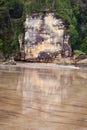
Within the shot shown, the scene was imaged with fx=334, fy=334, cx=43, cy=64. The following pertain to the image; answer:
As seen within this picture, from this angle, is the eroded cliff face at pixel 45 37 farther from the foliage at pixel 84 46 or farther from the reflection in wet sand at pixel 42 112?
the reflection in wet sand at pixel 42 112

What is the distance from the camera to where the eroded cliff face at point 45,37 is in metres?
40.9

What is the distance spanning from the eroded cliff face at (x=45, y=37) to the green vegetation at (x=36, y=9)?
859 mm

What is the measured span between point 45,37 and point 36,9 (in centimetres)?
363

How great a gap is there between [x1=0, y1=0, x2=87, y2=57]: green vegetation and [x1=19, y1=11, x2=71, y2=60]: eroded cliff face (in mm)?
859

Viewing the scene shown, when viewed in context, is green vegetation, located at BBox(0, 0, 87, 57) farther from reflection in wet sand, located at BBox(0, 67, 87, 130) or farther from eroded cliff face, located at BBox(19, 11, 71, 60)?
reflection in wet sand, located at BBox(0, 67, 87, 130)

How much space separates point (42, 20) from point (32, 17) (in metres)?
1.33

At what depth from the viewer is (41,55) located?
133ft

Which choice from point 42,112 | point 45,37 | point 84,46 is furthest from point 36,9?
point 42,112

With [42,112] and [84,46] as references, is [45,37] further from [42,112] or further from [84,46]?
[42,112]

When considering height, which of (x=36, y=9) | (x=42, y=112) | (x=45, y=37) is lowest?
(x=45, y=37)

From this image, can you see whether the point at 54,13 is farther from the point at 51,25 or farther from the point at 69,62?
the point at 69,62

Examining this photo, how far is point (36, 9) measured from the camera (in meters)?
41.3

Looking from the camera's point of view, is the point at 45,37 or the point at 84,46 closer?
the point at 45,37

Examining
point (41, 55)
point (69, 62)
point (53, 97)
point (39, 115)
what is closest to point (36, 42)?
point (41, 55)
